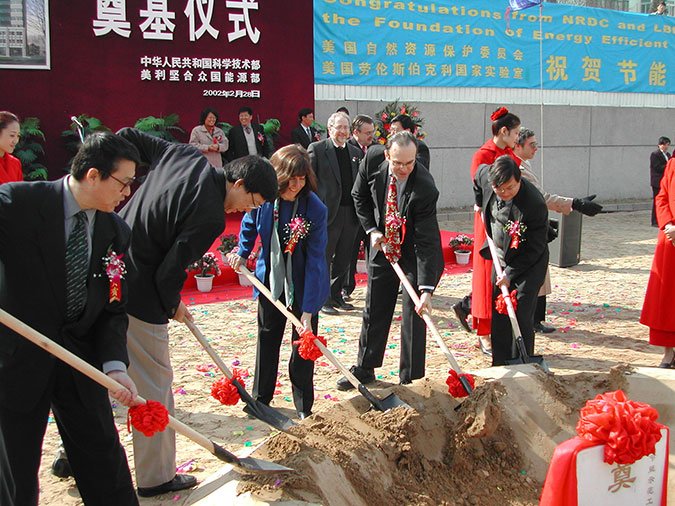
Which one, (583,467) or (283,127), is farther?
(283,127)

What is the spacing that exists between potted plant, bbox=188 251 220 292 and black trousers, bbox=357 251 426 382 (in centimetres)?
299

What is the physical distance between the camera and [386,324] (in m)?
5.13

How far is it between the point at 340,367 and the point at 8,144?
346 centimetres

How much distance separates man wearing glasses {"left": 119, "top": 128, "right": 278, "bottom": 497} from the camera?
3225 millimetres

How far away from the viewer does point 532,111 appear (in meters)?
14.3

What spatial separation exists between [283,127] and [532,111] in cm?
543

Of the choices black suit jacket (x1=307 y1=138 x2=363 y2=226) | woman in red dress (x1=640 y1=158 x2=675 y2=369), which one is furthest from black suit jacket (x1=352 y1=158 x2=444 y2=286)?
woman in red dress (x1=640 y1=158 x2=675 y2=369)

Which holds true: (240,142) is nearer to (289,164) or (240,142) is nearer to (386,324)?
(386,324)

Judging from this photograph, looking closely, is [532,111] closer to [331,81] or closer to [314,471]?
[331,81]

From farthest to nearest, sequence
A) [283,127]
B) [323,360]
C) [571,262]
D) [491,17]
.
Answer: [491,17] < [283,127] < [571,262] < [323,360]

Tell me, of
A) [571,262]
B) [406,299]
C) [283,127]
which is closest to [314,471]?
[406,299]

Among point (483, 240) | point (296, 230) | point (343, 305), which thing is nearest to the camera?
point (296, 230)

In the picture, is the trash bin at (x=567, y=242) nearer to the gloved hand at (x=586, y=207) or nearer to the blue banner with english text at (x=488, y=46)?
the blue banner with english text at (x=488, y=46)

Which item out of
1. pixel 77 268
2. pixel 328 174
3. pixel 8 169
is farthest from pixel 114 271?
pixel 328 174
